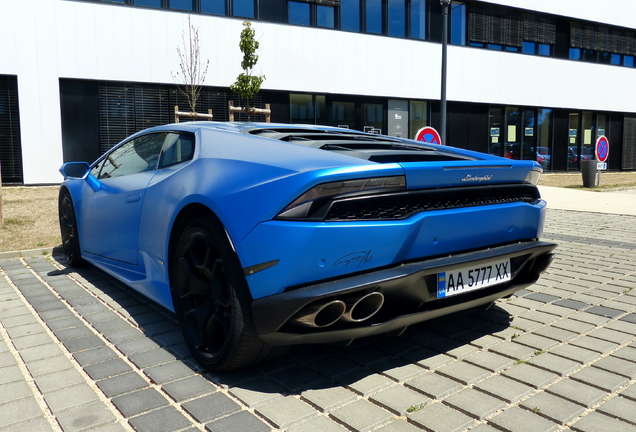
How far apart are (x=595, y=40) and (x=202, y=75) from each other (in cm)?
1878

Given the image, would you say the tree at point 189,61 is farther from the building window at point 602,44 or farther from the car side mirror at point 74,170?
the building window at point 602,44

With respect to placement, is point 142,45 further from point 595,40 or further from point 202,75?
point 595,40

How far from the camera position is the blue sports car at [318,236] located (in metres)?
2.27

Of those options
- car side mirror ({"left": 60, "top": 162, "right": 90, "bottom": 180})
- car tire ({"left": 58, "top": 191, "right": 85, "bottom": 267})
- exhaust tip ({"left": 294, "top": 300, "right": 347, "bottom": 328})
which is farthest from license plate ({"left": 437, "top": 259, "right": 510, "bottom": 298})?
car tire ({"left": 58, "top": 191, "right": 85, "bottom": 267})

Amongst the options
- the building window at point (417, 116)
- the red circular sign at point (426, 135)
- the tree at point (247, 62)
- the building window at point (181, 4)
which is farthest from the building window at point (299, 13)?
the red circular sign at point (426, 135)

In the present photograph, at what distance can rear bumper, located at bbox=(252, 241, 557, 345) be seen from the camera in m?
2.22

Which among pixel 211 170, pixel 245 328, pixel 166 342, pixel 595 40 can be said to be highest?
pixel 595 40

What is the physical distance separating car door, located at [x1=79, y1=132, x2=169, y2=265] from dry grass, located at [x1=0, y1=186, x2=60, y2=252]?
2.40m

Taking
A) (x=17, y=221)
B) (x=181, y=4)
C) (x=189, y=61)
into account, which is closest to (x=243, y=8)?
(x=181, y=4)

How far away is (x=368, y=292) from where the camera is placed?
7.43 ft

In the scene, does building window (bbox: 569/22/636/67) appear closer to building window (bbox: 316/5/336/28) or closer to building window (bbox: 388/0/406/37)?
building window (bbox: 388/0/406/37)

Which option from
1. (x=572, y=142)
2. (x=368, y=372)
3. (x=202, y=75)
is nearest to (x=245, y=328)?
(x=368, y=372)

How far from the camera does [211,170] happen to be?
276 cm

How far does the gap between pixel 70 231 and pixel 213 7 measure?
455 inches
